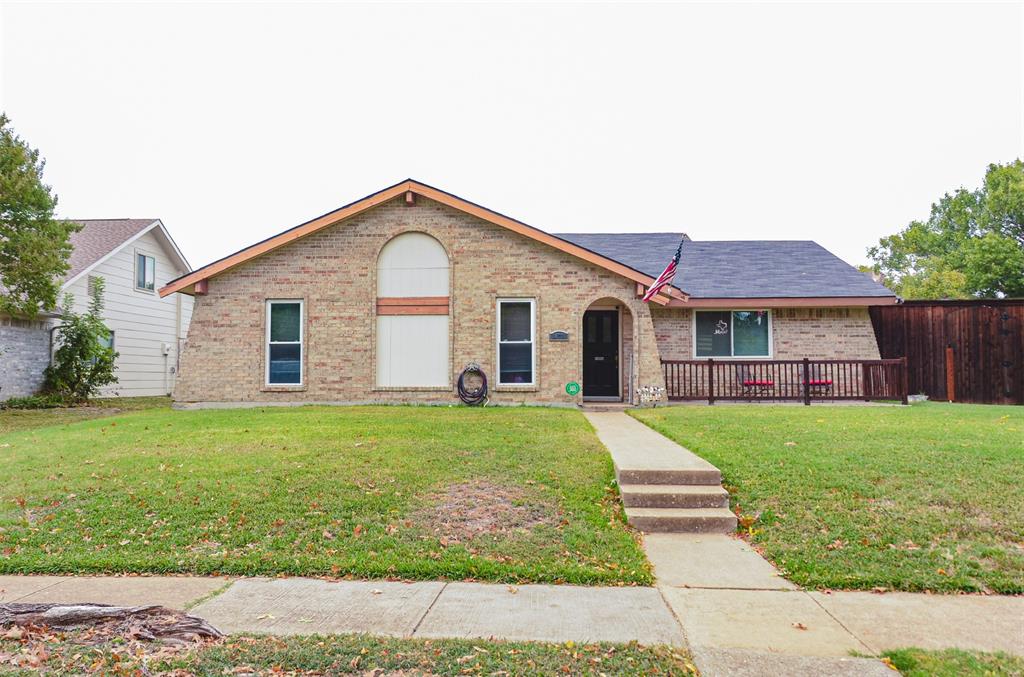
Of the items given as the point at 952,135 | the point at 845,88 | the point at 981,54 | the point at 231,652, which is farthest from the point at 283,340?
the point at 952,135

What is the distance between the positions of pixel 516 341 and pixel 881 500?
29.2ft

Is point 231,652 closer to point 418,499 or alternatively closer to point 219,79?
point 418,499

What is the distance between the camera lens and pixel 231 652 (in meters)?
3.51

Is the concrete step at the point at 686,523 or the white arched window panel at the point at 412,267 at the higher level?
the white arched window panel at the point at 412,267

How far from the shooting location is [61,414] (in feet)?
50.8

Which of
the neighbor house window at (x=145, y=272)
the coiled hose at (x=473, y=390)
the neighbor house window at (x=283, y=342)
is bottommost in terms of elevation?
the coiled hose at (x=473, y=390)

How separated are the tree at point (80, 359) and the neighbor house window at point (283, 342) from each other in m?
6.95

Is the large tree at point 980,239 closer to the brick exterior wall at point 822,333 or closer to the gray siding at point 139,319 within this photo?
the brick exterior wall at point 822,333

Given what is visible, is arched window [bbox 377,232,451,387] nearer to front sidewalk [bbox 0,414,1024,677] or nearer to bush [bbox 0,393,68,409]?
front sidewalk [bbox 0,414,1024,677]

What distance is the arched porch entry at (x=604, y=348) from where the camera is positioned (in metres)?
15.7

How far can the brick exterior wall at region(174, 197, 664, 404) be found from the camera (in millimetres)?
14141

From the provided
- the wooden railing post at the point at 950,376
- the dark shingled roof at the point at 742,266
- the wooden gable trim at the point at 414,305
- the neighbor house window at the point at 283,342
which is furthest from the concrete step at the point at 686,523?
the wooden railing post at the point at 950,376

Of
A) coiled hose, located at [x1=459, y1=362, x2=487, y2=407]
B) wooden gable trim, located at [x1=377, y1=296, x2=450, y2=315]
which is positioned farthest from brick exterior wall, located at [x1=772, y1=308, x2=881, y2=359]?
wooden gable trim, located at [x1=377, y1=296, x2=450, y2=315]

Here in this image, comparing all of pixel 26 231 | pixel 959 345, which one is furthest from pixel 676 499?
A: pixel 26 231
